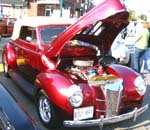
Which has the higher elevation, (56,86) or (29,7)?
(29,7)

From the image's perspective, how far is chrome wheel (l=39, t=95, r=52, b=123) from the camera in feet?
16.8

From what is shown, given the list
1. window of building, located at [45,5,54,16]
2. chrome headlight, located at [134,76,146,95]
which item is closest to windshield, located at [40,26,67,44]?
chrome headlight, located at [134,76,146,95]

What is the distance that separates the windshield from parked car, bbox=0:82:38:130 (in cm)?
250

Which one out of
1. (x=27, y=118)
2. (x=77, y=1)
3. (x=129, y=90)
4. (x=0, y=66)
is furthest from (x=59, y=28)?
(x=77, y=1)

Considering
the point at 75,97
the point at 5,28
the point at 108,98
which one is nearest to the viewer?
the point at 75,97

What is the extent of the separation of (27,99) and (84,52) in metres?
1.62

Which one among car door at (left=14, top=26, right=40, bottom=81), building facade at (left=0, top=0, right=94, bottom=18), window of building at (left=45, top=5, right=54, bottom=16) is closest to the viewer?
car door at (left=14, top=26, right=40, bottom=81)

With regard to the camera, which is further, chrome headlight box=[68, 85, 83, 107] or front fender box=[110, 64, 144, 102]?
front fender box=[110, 64, 144, 102]

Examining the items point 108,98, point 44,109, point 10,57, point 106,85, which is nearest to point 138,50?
point 10,57

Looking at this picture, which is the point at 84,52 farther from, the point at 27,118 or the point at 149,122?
the point at 27,118

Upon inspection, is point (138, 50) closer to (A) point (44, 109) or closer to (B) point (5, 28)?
(A) point (44, 109)

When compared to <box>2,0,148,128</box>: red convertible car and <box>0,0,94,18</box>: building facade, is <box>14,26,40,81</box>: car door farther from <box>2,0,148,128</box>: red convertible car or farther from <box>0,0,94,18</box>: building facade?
<box>0,0,94,18</box>: building facade

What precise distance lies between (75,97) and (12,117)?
1392 mm

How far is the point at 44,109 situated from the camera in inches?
210
